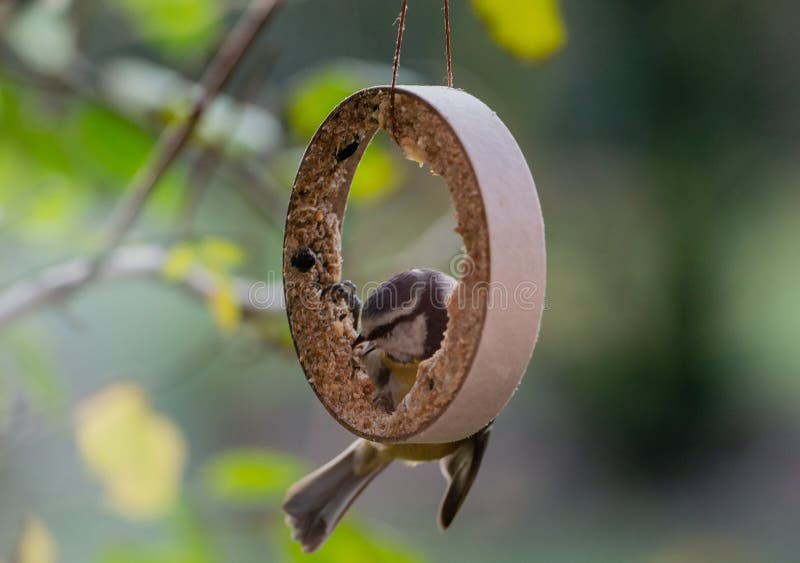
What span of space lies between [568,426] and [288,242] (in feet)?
22.7

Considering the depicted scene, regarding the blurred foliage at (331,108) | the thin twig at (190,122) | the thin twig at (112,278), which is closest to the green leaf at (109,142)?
the thin twig at (190,122)

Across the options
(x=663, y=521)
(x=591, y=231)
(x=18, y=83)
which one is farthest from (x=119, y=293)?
(x=18, y=83)

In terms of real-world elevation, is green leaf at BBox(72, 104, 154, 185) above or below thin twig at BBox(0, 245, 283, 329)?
above

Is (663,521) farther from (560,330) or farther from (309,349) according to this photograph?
(309,349)

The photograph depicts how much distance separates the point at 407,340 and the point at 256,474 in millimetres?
495

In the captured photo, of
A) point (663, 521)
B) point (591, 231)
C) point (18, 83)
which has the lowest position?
→ point (18, 83)

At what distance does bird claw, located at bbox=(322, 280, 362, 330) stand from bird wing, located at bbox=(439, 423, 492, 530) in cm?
25

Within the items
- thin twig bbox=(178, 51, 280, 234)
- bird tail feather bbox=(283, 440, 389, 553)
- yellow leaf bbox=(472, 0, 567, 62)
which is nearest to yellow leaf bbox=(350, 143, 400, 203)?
thin twig bbox=(178, 51, 280, 234)

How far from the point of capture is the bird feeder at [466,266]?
1.00 m

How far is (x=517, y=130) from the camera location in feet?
22.3

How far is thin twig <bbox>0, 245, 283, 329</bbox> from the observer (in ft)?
5.98

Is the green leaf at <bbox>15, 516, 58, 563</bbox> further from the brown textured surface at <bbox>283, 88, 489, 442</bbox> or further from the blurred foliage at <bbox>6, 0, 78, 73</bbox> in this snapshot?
the blurred foliage at <bbox>6, 0, 78, 73</bbox>

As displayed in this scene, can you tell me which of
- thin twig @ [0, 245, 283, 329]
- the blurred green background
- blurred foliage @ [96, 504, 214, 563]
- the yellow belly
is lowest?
blurred foliage @ [96, 504, 214, 563]

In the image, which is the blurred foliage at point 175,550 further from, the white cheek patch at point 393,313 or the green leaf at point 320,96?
the green leaf at point 320,96
